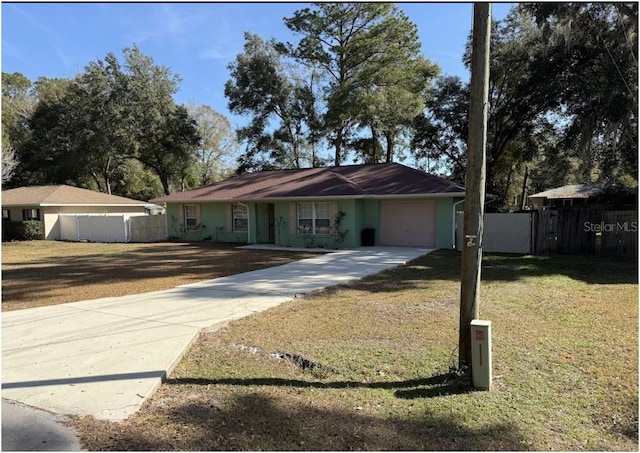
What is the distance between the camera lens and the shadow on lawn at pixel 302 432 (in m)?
3.27

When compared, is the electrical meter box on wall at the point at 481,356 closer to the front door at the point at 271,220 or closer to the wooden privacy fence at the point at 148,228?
the front door at the point at 271,220

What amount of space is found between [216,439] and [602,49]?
20.5 meters

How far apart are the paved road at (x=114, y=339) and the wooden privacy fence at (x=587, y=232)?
9605mm

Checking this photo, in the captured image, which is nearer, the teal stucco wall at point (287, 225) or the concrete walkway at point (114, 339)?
the concrete walkway at point (114, 339)

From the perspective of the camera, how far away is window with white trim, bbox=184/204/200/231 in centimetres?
2416

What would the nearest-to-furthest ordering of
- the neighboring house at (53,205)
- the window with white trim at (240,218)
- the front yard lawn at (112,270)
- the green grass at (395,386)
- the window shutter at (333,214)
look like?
the green grass at (395,386) < the front yard lawn at (112,270) < the window shutter at (333,214) < the window with white trim at (240,218) < the neighboring house at (53,205)

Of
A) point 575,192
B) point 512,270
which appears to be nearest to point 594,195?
point 575,192

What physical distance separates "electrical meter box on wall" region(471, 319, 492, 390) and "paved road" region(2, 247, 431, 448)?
127 inches

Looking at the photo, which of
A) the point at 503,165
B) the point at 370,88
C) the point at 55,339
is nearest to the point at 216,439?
the point at 55,339

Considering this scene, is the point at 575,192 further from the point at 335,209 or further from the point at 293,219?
the point at 293,219

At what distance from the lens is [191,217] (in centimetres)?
2434

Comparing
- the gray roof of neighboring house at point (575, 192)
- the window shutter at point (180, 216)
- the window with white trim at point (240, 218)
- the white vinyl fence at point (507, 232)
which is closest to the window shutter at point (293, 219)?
the window with white trim at point (240, 218)

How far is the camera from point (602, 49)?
56.7ft

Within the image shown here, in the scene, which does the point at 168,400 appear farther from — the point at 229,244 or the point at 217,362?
the point at 229,244
